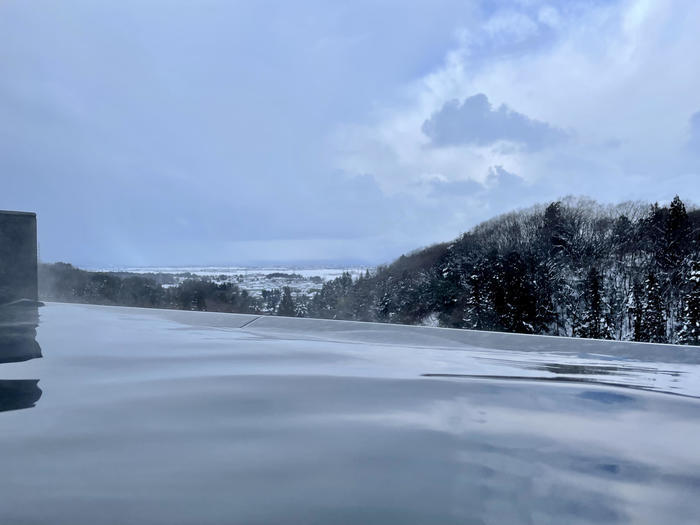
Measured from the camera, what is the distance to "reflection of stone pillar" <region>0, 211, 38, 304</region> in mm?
2750

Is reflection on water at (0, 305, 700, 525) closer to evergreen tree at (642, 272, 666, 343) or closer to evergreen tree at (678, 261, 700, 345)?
evergreen tree at (678, 261, 700, 345)

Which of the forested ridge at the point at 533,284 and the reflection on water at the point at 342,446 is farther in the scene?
the forested ridge at the point at 533,284

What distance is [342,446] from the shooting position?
2.33 feet

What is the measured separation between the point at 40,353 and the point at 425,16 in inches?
440

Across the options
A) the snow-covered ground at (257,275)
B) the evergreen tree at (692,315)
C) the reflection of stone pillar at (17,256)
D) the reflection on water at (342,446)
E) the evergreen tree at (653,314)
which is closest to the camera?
the reflection on water at (342,446)

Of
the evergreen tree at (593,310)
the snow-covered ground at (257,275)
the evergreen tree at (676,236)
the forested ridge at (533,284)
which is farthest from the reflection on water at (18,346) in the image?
the evergreen tree at (676,236)

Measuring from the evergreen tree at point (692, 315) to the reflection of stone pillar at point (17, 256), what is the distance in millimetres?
10527

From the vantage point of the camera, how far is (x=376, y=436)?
0.75 meters

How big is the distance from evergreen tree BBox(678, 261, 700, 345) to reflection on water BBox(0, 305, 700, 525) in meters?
10.1

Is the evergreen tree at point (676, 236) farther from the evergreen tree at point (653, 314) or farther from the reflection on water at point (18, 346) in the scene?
the reflection on water at point (18, 346)

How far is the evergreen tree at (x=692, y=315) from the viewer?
9531 mm

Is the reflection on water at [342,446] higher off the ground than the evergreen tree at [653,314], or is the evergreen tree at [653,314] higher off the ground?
the reflection on water at [342,446]

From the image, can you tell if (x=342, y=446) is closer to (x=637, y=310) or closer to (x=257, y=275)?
(x=257, y=275)

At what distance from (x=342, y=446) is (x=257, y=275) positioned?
1103 centimetres
